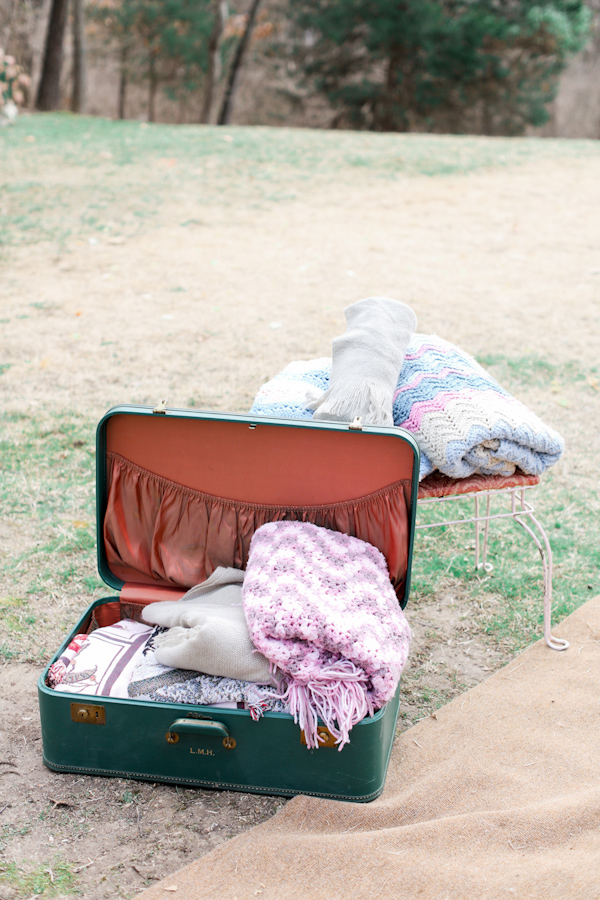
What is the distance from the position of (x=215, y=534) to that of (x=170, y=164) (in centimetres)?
875

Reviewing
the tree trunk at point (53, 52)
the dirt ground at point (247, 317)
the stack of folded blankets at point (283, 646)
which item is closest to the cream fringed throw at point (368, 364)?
the stack of folded blankets at point (283, 646)

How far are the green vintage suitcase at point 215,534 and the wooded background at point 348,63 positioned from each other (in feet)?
55.5

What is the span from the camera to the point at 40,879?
1868mm

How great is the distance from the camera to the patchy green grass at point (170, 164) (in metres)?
8.59

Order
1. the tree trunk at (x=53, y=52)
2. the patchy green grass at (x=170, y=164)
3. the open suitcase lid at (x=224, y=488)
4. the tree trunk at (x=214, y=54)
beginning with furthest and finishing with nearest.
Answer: the tree trunk at (x=214, y=54)
the tree trunk at (x=53, y=52)
the patchy green grass at (x=170, y=164)
the open suitcase lid at (x=224, y=488)

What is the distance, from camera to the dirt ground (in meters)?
2.07

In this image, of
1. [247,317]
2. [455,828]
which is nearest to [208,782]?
[455,828]

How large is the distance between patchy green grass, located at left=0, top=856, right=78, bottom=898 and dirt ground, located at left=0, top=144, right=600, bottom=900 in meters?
0.01

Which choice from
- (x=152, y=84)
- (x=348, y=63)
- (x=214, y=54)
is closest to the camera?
(x=214, y=54)

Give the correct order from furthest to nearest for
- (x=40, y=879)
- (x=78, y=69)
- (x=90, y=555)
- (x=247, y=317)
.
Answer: (x=78, y=69) → (x=247, y=317) → (x=90, y=555) → (x=40, y=879)

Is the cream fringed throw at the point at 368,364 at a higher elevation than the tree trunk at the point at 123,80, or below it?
below

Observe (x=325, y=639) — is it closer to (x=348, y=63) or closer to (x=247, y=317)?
(x=247, y=317)

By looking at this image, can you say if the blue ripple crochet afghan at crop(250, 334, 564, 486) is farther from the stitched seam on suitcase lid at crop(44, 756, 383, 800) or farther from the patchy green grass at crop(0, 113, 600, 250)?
the patchy green grass at crop(0, 113, 600, 250)

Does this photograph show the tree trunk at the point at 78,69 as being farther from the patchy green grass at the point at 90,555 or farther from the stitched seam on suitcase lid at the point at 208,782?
the stitched seam on suitcase lid at the point at 208,782
